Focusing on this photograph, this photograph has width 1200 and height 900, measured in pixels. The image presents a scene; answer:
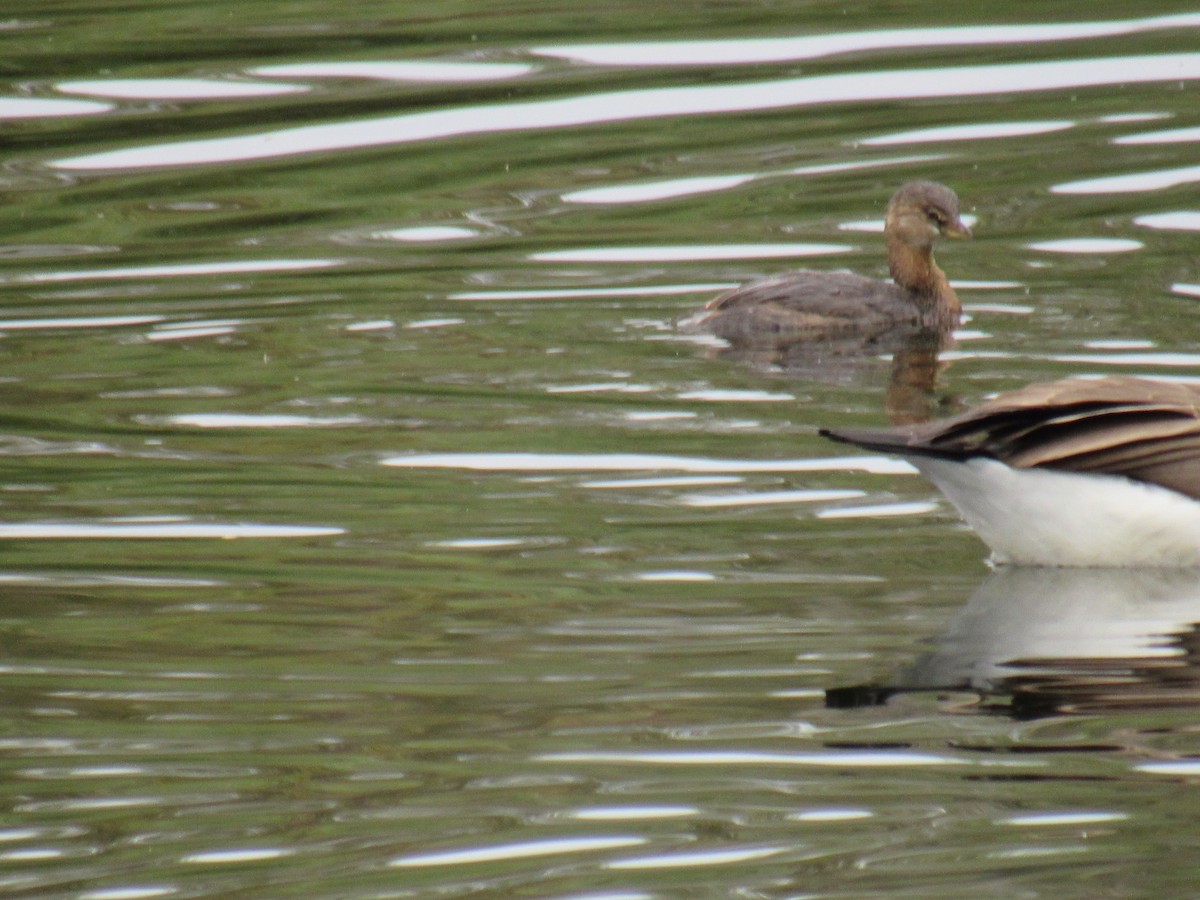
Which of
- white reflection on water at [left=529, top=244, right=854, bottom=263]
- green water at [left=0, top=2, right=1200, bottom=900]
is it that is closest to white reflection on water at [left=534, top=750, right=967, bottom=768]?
green water at [left=0, top=2, right=1200, bottom=900]

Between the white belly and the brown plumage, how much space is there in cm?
4

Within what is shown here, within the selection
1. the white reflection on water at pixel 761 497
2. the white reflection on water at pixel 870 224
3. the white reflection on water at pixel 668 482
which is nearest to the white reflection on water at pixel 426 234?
the white reflection on water at pixel 870 224

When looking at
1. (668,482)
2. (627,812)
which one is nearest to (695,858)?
(627,812)

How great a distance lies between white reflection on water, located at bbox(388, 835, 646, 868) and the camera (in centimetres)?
514

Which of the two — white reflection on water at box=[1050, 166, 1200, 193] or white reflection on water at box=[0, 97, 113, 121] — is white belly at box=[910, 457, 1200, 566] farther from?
white reflection on water at box=[0, 97, 113, 121]

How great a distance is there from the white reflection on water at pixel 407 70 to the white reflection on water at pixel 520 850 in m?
12.0

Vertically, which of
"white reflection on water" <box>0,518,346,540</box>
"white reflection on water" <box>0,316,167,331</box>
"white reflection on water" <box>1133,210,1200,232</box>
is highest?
"white reflection on water" <box>1133,210,1200,232</box>

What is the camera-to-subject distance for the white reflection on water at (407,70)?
16.9 meters

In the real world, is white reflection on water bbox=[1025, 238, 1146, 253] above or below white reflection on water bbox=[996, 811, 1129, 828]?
above

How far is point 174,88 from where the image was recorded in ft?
55.4

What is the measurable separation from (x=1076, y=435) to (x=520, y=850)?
2.51 metres

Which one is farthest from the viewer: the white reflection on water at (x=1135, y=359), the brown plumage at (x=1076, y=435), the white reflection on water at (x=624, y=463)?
the white reflection on water at (x=1135, y=359)

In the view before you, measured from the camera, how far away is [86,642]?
6.84m

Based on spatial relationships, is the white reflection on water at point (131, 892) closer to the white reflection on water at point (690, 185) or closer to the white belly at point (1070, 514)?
the white belly at point (1070, 514)
